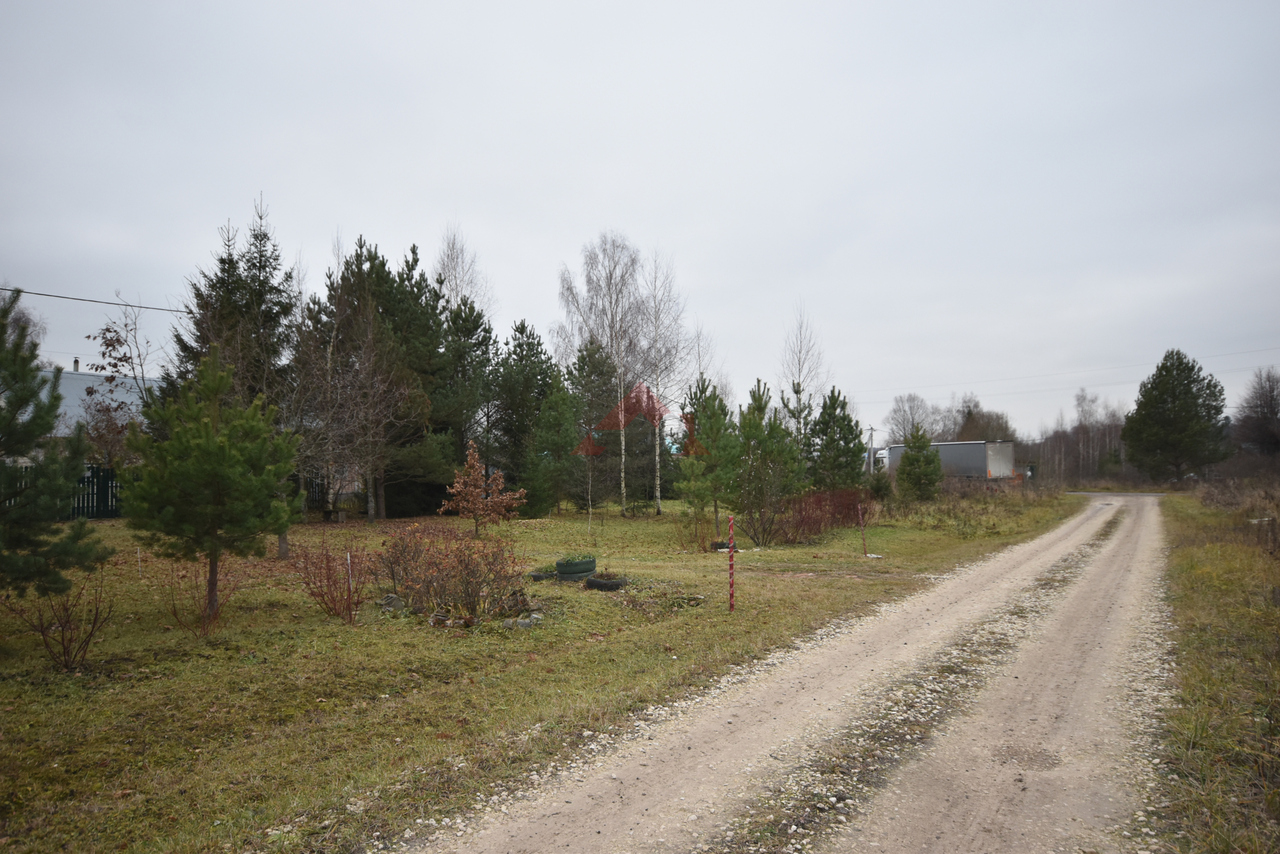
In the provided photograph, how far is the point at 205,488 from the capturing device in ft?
23.0

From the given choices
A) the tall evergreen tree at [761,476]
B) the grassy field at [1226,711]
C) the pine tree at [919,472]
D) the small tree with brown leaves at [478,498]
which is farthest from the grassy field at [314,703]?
the pine tree at [919,472]

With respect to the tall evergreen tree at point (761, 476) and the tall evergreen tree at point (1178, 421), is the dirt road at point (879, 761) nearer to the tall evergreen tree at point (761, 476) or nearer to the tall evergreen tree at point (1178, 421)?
the tall evergreen tree at point (761, 476)

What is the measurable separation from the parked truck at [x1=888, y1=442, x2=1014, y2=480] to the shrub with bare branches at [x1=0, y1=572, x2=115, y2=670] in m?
37.1

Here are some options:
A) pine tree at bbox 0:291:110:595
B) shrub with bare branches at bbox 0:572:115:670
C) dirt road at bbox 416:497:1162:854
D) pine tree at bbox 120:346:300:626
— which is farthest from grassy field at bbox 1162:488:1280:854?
pine tree at bbox 0:291:110:595

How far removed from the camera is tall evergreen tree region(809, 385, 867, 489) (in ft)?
84.1

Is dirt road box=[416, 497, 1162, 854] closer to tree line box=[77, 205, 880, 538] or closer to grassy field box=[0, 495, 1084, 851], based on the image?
grassy field box=[0, 495, 1084, 851]

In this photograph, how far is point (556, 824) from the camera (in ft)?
11.6

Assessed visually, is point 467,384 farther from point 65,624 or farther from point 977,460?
point 977,460

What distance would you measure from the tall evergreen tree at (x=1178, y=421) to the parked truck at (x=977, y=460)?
36.3 ft

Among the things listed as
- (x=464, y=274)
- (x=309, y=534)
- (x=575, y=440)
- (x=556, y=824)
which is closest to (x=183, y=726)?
(x=556, y=824)

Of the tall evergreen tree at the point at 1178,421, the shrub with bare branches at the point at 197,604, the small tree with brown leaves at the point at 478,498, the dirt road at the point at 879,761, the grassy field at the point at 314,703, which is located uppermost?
the tall evergreen tree at the point at 1178,421

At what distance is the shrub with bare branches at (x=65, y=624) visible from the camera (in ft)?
19.4

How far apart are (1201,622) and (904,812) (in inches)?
264

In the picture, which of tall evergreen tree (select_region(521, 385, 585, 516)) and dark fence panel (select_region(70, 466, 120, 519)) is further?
tall evergreen tree (select_region(521, 385, 585, 516))
